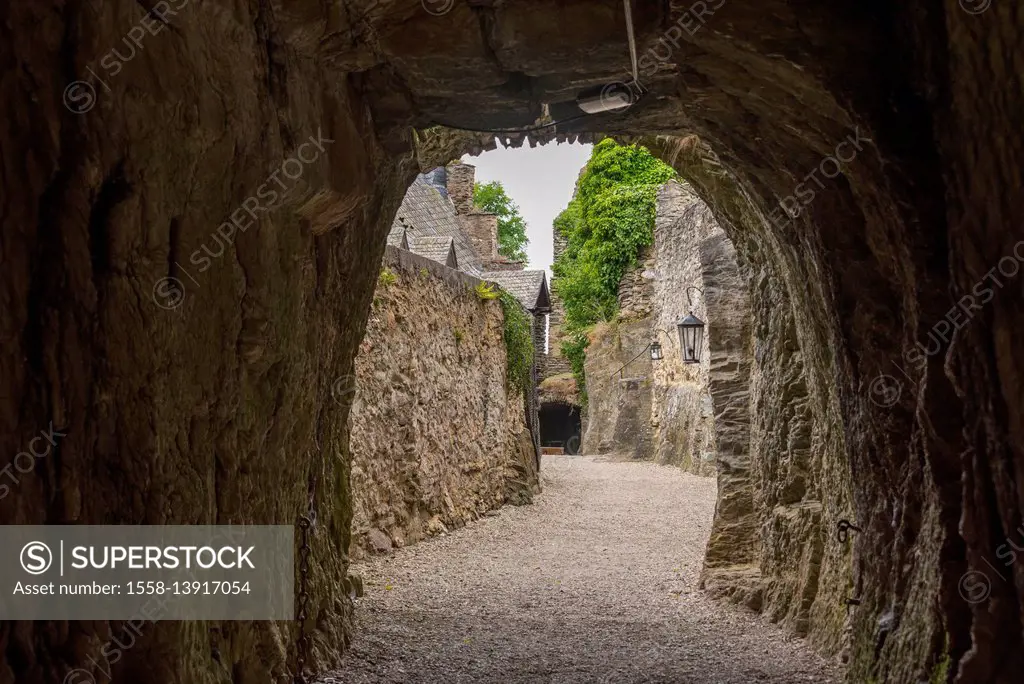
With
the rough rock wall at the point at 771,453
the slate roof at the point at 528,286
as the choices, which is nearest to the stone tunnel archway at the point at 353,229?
the rough rock wall at the point at 771,453

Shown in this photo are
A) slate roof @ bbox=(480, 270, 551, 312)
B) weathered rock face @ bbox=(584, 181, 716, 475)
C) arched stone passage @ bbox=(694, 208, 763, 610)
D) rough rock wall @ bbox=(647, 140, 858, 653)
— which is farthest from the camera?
slate roof @ bbox=(480, 270, 551, 312)

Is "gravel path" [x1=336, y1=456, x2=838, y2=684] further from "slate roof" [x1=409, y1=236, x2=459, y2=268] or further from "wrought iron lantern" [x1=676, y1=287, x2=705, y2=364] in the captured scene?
"slate roof" [x1=409, y1=236, x2=459, y2=268]

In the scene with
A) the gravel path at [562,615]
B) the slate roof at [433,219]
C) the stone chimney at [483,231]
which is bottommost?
the gravel path at [562,615]

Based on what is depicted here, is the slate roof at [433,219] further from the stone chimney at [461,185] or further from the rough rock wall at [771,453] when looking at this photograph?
the rough rock wall at [771,453]

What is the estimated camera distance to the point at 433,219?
22.2 m

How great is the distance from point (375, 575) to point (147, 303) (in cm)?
533

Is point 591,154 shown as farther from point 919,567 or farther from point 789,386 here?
point 919,567

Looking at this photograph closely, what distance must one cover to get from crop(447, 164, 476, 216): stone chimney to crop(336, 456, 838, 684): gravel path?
20.1 m

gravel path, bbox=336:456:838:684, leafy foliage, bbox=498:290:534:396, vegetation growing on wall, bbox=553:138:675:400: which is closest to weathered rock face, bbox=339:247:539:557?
Result: leafy foliage, bbox=498:290:534:396

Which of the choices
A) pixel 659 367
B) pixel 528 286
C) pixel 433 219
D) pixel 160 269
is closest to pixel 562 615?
pixel 160 269

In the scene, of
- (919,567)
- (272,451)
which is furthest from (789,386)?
(272,451)

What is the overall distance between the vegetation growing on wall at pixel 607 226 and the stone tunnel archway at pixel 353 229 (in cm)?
1581

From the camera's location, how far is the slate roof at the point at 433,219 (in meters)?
19.1

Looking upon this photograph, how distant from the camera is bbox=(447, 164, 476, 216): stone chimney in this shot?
99.1 feet
